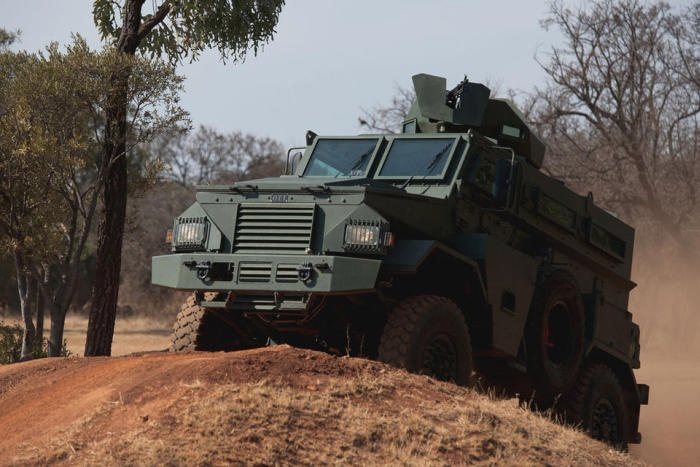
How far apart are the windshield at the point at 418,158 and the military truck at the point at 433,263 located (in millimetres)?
16

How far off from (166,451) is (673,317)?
25.7 metres

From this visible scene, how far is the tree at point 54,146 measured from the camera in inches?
562

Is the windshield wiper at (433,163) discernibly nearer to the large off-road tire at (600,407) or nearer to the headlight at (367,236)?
the headlight at (367,236)

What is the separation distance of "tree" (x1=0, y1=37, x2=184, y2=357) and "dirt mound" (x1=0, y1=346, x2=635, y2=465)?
5.75 meters

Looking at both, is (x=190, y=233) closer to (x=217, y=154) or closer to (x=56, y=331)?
(x=56, y=331)

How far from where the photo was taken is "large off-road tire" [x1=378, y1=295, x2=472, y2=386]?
8.85m

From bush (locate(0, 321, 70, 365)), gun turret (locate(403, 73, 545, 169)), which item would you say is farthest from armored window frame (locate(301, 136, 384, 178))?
bush (locate(0, 321, 70, 365))

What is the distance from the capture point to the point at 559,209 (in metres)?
11.8

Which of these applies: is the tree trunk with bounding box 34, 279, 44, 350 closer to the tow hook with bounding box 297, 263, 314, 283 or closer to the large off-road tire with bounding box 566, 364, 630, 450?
the large off-road tire with bounding box 566, 364, 630, 450

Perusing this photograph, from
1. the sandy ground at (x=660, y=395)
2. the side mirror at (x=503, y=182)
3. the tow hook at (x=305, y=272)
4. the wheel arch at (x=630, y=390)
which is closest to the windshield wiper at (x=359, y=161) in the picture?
the side mirror at (x=503, y=182)

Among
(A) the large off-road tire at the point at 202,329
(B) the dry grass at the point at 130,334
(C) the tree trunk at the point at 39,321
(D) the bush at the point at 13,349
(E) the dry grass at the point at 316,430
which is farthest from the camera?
(B) the dry grass at the point at 130,334

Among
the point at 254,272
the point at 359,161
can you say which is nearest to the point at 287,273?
the point at 254,272

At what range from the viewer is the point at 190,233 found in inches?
374

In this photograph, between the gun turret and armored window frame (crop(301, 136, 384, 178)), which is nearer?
armored window frame (crop(301, 136, 384, 178))
